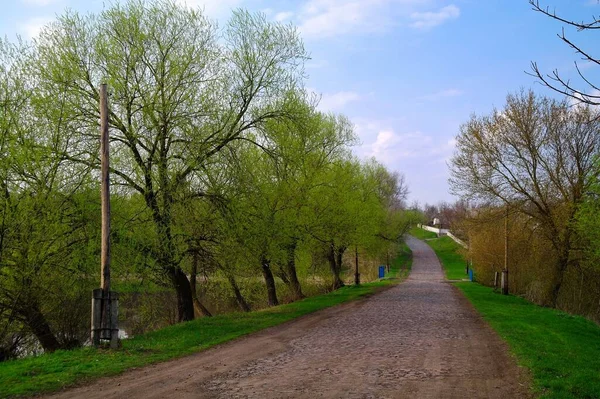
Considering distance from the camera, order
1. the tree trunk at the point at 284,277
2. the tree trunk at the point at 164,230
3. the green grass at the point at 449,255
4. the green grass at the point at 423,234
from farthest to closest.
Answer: the green grass at the point at 423,234, the green grass at the point at 449,255, the tree trunk at the point at 284,277, the tree trunk at the point at 164,230

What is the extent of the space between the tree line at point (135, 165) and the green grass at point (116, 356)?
2.24 metres

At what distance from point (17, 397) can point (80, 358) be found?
3052 millimetres

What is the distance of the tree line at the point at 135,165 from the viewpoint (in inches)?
555

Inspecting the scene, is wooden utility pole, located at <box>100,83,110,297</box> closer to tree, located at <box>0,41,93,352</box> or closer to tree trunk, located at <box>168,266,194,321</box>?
tree, located at <box>0,41,93,352</box>

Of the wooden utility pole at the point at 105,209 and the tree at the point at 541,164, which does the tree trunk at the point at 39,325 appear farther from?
the tree at the point at 541,164

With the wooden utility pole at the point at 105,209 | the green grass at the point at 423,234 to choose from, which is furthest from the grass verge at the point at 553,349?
the green grass at the point at 423,234

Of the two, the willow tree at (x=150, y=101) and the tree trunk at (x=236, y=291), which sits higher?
the willow tree at (x=150, y=101)

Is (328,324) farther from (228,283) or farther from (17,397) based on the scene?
(17,397)

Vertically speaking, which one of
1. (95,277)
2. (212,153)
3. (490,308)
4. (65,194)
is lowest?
(490,308)

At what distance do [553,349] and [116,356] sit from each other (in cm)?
914

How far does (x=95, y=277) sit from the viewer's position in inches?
603

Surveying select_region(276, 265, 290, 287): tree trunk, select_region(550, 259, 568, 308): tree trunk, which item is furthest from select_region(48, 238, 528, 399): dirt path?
select_region(276, 265, 290, 287): tree trunk

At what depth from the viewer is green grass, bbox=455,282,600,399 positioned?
321 inches

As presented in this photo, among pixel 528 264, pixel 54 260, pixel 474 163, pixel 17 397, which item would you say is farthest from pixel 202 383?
pixel 528 264
